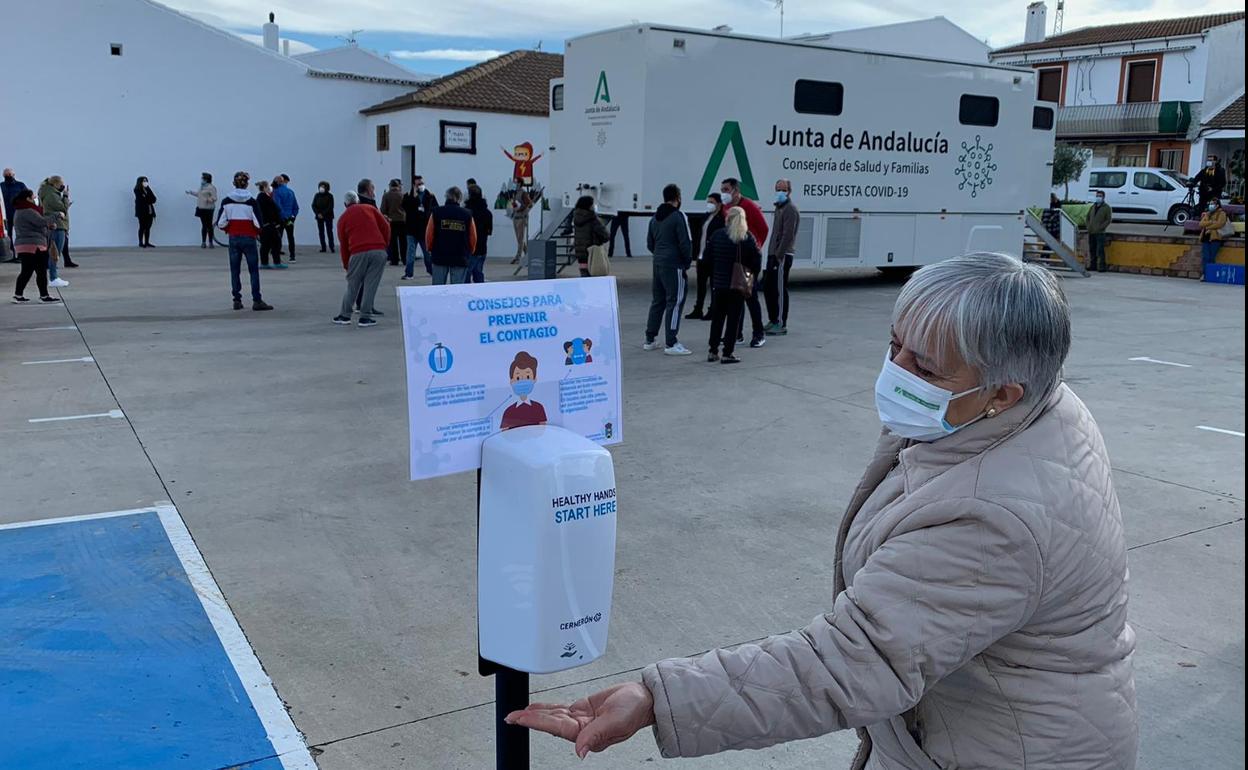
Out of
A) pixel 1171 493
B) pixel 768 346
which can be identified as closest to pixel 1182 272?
pixel 768 346

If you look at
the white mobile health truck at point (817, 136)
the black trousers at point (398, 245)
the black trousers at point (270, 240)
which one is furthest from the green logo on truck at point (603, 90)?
the black trousers at point (270, 240)

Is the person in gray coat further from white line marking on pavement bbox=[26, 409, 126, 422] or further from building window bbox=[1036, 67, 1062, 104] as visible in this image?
building window bbox=[1036, 67, 1062, 104]

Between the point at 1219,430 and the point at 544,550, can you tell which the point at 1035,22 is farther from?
the point at 544,550

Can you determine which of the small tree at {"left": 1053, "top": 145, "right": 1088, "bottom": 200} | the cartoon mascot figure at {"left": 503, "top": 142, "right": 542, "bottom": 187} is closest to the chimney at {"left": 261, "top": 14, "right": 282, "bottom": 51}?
the cartoon mascot figure at {"left": 503, "top": 142, "right": 542, "bottom": 187}

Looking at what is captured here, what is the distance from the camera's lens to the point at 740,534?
5602 mm

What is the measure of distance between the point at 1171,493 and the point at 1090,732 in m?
5.40

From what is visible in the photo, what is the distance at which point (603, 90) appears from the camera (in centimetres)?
1525

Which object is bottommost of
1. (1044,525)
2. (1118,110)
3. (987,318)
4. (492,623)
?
(492,623)

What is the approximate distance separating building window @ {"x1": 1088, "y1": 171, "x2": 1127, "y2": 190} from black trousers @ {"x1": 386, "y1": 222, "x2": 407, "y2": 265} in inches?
976

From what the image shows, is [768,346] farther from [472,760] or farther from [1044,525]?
[1044,525]

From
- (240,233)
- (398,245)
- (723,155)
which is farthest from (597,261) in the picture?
(398,245)

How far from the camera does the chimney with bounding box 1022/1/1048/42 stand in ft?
167

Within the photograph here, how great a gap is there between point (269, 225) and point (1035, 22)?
149ft

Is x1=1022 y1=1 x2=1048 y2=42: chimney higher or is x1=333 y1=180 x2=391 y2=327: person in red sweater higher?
x1=1022 y1=1 x2=1048 y2=42: chimney
